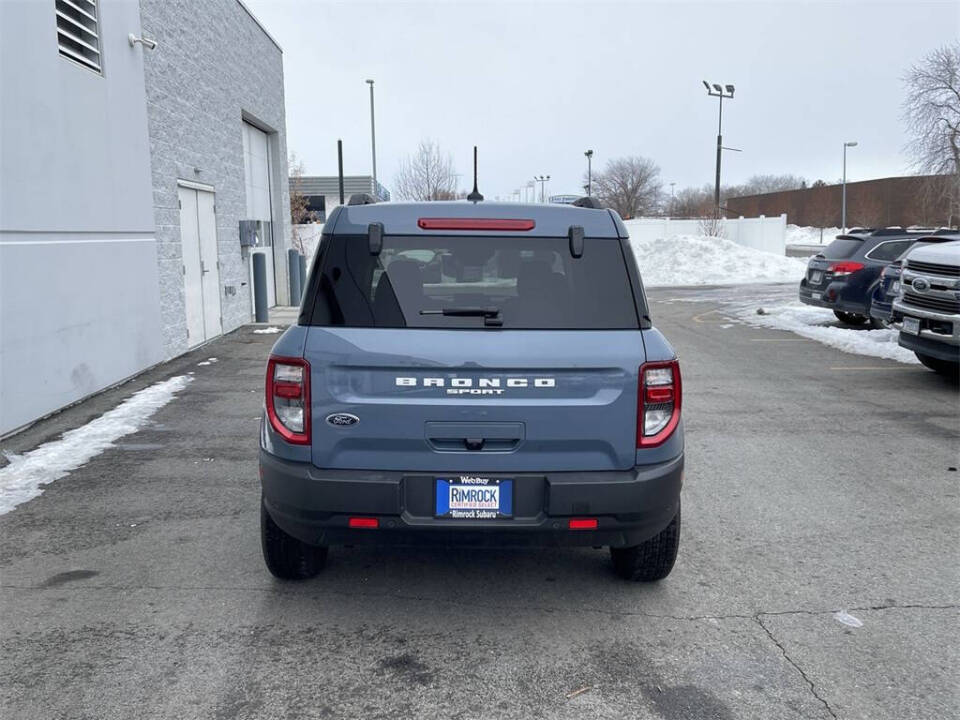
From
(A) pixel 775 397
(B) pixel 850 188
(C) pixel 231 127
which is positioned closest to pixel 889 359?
(A) pixel 775 397

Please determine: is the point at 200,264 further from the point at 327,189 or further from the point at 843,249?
the point at 327,189

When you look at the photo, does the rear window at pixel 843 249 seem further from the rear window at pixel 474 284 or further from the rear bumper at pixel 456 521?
the rear bumper at pixel 456 521

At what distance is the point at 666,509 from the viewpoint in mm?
3654

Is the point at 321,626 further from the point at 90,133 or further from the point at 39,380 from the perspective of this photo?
the point at 90,133

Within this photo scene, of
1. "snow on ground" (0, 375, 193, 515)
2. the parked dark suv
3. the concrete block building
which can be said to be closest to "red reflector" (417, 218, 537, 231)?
"snow on ground" (0, 375, 193, 515)

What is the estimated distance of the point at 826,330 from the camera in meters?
14.6

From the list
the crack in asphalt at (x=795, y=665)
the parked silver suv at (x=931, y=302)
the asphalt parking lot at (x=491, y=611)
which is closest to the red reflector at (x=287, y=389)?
the asphalt parking lot at (x=491, y=611)

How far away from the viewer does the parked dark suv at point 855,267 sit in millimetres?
14367

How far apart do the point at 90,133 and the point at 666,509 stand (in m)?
7.92

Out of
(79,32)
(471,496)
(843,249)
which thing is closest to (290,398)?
(471,496)

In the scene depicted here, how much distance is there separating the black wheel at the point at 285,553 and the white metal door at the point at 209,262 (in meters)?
9.73

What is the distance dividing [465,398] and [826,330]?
1290 cm

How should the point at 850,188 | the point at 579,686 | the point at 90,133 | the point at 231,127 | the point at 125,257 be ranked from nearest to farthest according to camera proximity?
1. the point at 579,686
2. the point at 90,133
3. the point at 125,257
4. the point at 231,127
5. the point at 850,188

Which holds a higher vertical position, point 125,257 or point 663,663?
point 125,257
